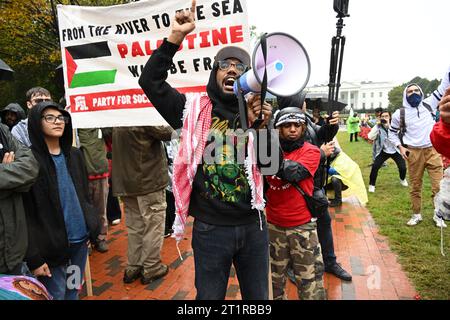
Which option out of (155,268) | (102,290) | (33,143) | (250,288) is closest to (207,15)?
(33,143)

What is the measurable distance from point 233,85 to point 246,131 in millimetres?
280

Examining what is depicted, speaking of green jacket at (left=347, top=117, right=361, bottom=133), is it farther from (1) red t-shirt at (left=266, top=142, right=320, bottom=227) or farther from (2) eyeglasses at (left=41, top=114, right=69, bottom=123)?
(2) eyeglasses at (left=41, top=114, right=69, bottom=123)

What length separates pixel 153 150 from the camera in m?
3.58

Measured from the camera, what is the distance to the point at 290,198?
2590 millimetres

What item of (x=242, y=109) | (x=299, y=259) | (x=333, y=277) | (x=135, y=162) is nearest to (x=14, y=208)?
(x=135, y=162)

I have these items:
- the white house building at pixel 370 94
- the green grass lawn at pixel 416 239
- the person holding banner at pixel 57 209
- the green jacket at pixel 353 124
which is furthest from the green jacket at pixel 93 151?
the white house building at pixel 370 94

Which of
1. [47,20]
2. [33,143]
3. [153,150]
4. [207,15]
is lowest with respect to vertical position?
[153,150]

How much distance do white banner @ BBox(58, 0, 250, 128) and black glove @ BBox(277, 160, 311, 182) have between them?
1178 mm

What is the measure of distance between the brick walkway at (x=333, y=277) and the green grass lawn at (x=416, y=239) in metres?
0.14

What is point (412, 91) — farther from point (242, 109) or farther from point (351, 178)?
point (242, 109)

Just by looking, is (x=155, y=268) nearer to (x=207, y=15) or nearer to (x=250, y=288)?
(x=250, y=288)

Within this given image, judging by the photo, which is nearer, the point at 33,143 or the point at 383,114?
the point at 33,143

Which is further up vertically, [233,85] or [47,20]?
[47,20]

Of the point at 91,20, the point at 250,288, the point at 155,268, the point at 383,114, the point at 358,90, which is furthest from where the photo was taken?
the point at 358,90
